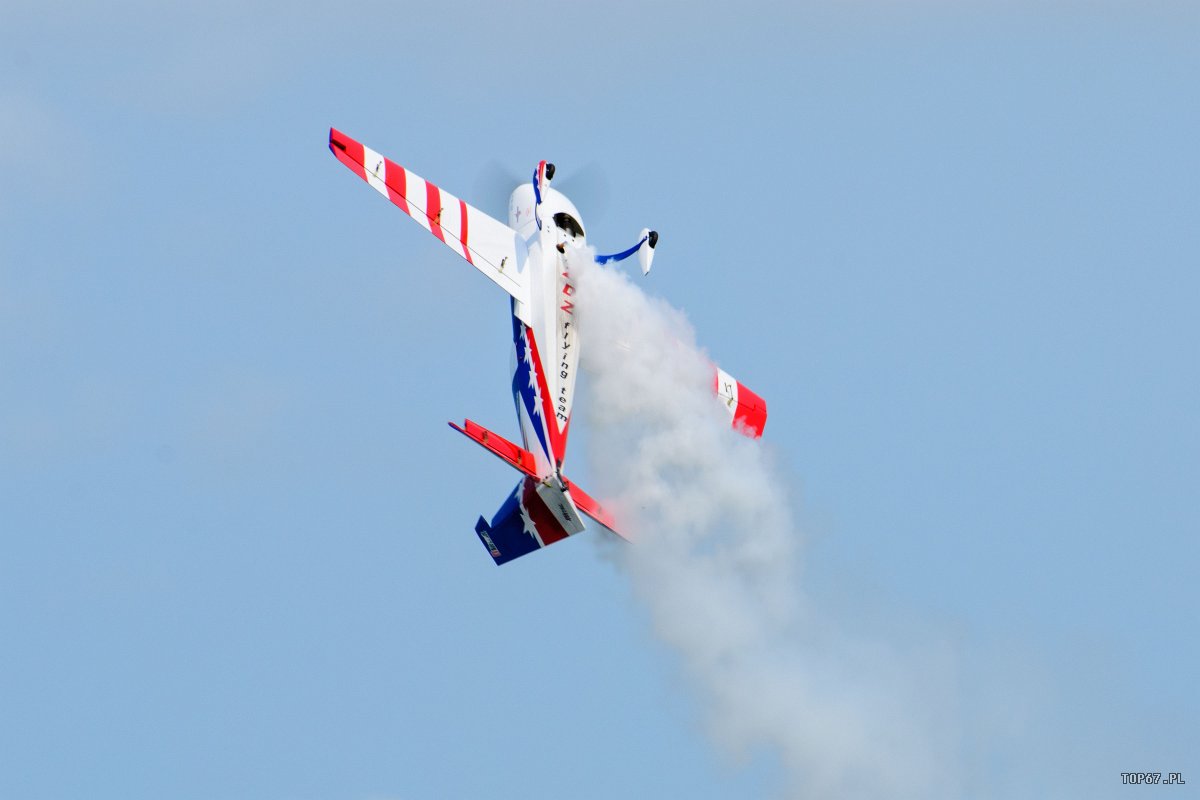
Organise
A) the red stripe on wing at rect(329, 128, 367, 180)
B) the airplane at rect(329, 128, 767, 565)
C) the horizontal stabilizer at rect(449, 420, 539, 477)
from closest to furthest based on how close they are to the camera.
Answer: the horizontal stabilizer at rect(449, 420, 539, 477)
the airplane at rect(329, 128, 767, 565)
the red stripe on wing at rect(329, 128, 367, 180)

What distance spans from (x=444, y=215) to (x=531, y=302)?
2604 millimetres

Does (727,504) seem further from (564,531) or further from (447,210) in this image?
(447,210)

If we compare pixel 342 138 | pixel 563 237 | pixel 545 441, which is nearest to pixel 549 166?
pixel 563 237

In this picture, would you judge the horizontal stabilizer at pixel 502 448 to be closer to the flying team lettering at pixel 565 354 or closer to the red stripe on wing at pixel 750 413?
the flying team lettering at pixel 565 354

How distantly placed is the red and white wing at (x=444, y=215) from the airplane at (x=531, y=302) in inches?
0.7

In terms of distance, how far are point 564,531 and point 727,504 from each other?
120 inches

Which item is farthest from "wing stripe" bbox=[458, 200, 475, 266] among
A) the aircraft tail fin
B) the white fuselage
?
the aircraft tail fin

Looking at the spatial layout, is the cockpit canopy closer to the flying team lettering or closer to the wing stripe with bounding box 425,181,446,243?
the flying team lettering

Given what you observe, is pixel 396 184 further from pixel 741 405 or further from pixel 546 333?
pixel 741 405

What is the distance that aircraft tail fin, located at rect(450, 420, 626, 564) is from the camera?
32781 mm

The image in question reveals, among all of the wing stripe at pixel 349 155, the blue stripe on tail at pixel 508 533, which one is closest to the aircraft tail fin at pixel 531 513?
the blue stripe on tail at pixel 508 533

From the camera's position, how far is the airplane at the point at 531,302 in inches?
1324

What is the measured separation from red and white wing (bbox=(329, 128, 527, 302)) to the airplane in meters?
0.02

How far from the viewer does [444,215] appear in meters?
36.4
